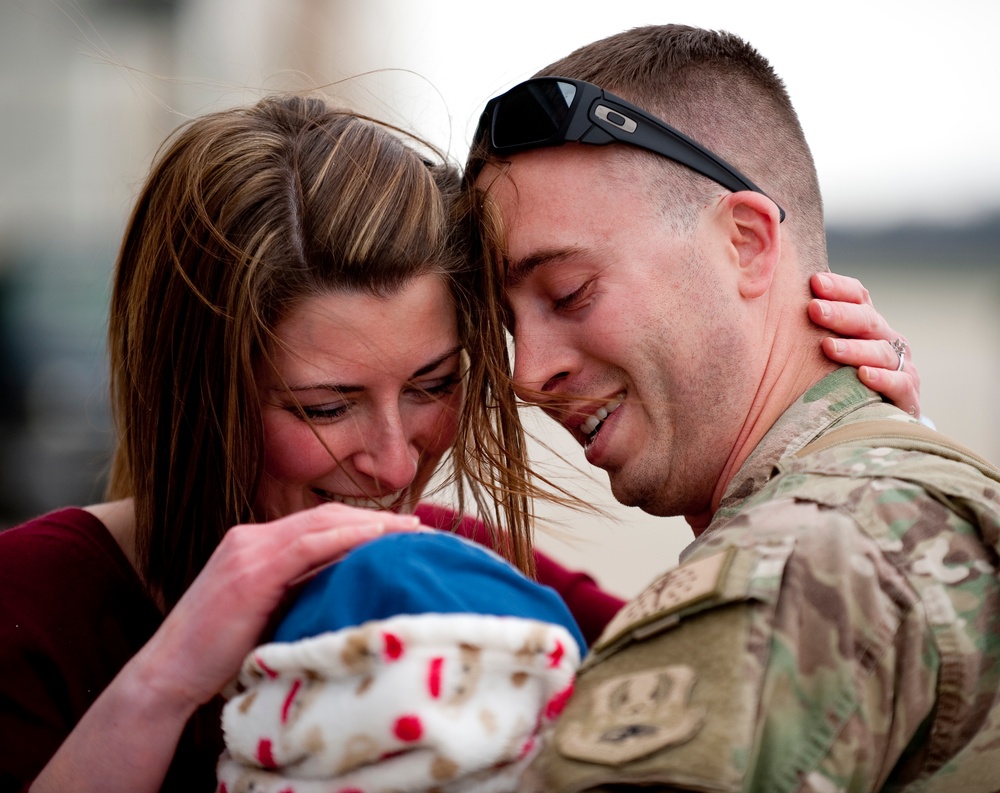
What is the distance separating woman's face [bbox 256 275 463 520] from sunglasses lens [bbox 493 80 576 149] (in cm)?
37

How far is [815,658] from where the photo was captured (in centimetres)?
143

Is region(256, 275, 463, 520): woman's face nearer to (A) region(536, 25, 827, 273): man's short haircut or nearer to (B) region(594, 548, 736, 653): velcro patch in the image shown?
→ (A) region(536, 25, 827, 273): man's short haircut

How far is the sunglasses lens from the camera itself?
2416 mm

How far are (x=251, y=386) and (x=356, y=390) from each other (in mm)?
228

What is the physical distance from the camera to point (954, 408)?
1159cm

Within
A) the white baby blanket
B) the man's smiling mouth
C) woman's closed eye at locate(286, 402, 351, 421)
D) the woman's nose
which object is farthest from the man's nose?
the white baby blanket

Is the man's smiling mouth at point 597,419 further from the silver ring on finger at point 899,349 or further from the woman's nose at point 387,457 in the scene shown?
the silver ring on finger at point 899,349

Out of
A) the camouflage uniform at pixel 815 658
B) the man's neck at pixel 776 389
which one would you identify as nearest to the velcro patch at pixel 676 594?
the camouflage uniform at pixel 815 658

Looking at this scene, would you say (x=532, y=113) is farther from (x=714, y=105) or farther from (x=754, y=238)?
(x=754, y=238)

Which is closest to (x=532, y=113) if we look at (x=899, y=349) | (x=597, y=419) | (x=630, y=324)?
(x=630, y=324)

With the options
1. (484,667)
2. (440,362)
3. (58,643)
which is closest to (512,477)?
(440,362)

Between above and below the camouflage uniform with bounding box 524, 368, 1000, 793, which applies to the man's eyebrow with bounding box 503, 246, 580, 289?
above

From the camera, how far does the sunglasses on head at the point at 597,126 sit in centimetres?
241

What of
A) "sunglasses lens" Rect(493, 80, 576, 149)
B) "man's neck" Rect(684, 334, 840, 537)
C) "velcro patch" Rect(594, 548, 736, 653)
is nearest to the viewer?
"velcro patch" Rect(594, 548, 736, 653)
